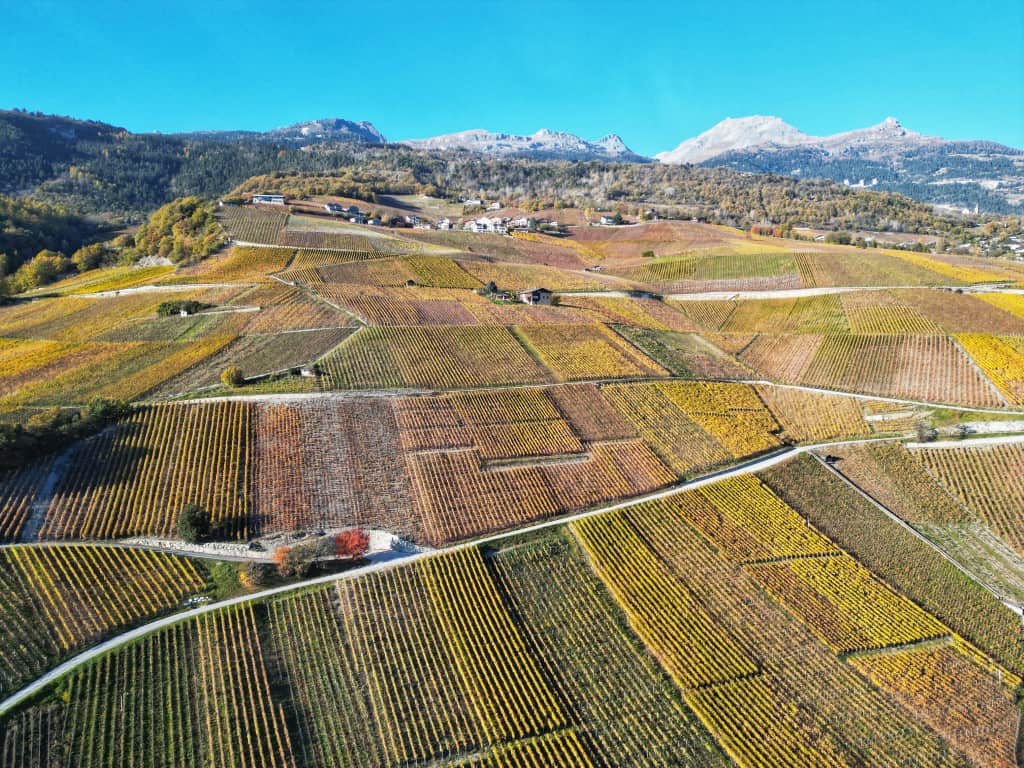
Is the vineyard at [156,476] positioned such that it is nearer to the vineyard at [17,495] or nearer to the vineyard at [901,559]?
the vineyard at [17,495]

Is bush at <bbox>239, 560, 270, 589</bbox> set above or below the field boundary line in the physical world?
above

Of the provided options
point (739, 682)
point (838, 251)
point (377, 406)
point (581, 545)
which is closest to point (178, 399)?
point (377, 406)

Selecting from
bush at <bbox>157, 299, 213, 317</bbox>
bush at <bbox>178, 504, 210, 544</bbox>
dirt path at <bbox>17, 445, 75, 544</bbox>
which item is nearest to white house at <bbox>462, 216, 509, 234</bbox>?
bush at <bbox>157, 299, 213, 317</bbox>

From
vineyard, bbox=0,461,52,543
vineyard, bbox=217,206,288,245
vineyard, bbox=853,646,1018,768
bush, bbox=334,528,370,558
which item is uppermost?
vineyard, bbox=217,206,288,245

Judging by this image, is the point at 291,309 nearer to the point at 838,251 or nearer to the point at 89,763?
the point at 89,763

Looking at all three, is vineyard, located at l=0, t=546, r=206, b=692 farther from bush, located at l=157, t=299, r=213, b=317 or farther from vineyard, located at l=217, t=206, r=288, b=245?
vineyard, located at l=217, t=206, r=288, b=245

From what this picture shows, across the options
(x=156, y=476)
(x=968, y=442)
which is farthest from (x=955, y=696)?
(x=156, y=476)

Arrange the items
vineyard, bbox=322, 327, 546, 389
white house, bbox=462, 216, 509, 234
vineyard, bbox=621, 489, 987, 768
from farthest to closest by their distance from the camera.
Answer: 1. white house, bbox=462, 216, 509, 234
2. vineyard, bbox=322, 327, 546, 389
3. vineyard, bbox=621, 489, 987, 768

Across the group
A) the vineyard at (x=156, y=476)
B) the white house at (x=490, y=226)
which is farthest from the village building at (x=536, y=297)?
the white house at (x=490, y=226)
